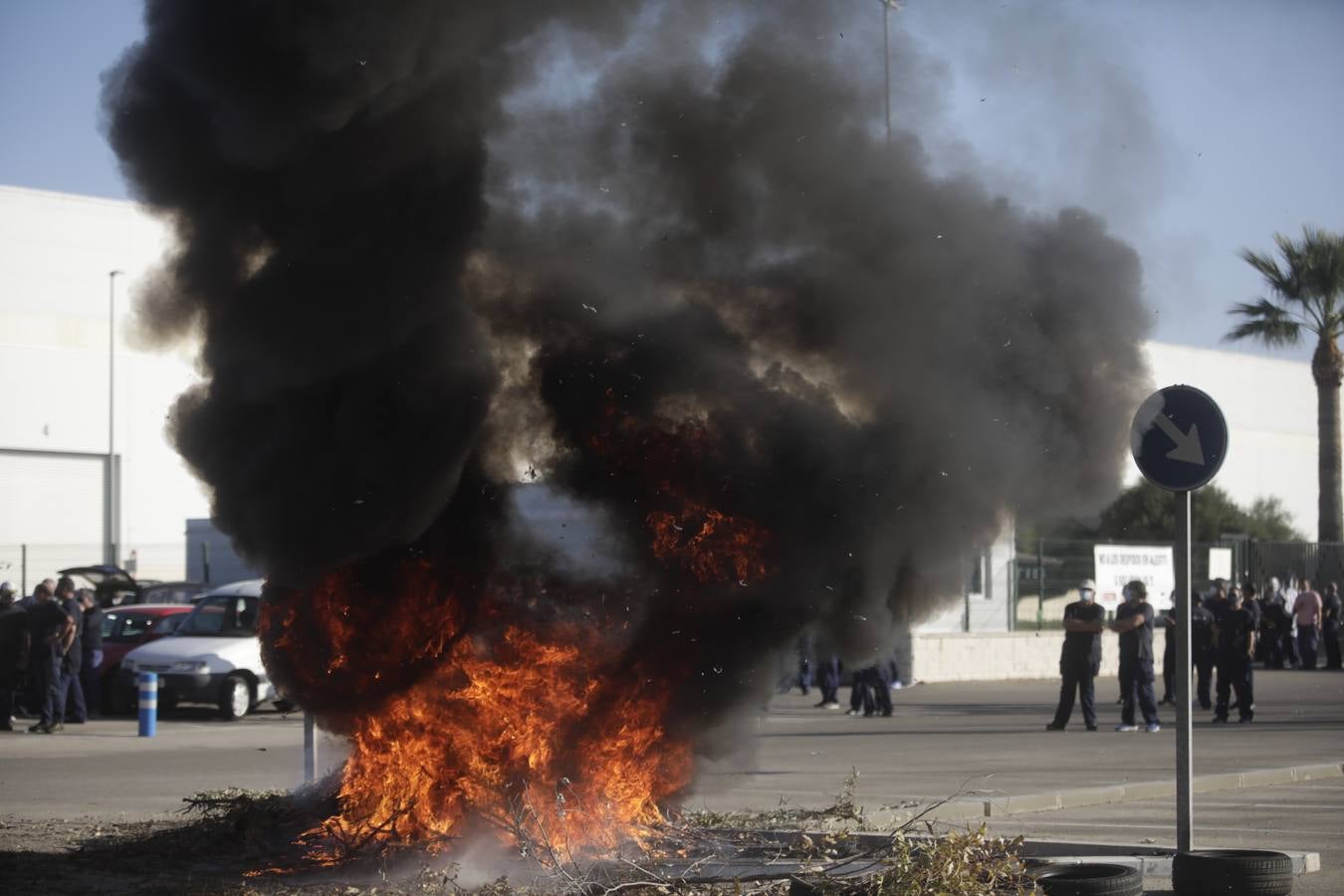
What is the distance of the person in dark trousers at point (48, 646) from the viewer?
65.1 feet

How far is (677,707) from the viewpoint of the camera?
9.01m

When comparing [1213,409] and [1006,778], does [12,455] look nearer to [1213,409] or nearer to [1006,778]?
[1006,778]

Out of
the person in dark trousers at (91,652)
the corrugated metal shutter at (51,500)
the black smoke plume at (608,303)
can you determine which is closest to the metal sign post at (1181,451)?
the black smoke plume at (608,303)

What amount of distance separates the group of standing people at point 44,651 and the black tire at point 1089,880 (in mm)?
14990

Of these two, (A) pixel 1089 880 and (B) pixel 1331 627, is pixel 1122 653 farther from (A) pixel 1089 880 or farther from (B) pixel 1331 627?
(B) pixel 1331 627

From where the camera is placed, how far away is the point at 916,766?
50.9 feet

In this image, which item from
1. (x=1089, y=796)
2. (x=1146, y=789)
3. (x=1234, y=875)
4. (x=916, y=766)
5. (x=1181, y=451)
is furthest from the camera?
(x=916, y=766)

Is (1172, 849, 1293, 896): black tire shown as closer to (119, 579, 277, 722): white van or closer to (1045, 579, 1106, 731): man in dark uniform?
(1045, 579, 1106, 731): man in dark uniform

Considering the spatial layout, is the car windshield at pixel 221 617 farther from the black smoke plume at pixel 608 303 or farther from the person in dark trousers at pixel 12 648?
the black smoke plume at pixel 608 303

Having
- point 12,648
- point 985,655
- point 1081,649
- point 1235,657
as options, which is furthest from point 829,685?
point 12,648

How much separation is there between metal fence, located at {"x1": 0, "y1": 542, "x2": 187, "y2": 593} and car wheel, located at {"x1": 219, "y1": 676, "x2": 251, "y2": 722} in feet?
21.8

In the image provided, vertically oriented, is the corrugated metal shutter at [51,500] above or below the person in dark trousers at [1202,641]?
above

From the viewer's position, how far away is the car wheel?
2153cm

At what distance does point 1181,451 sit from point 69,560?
91.2 feet
